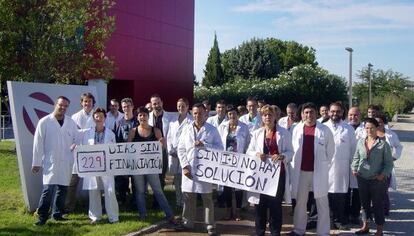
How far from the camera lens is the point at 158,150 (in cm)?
870

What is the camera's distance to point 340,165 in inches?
348

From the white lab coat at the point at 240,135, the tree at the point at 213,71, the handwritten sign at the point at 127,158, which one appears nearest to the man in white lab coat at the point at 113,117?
the handwritten sign at the point at 127,158

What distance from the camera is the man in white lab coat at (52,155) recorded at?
8297 mm

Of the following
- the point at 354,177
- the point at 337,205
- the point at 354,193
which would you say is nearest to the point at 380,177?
the point at 337,205

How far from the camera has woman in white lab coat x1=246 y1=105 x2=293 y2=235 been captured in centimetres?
751

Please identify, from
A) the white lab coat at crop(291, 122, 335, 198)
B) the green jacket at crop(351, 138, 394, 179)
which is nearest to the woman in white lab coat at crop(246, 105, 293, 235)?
the white lab coat at crop(291, 122, 335, 198)

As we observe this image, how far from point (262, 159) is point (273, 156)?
0.18m

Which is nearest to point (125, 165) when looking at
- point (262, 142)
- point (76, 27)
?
point (262, 142)

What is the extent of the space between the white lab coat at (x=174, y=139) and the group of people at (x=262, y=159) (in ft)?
0.06

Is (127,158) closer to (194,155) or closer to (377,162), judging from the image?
(194,155)

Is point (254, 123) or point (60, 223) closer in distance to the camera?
point (60, 223)

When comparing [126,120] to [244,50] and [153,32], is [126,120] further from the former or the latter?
[244,50]

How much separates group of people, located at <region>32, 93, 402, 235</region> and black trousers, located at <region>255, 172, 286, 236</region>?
0.6 inches

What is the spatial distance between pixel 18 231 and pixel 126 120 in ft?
8.89
